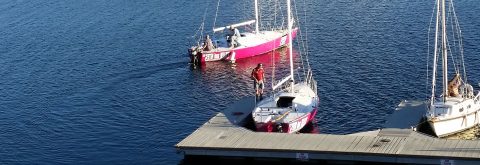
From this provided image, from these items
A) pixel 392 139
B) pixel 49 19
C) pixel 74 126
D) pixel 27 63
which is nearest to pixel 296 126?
pixel 392 139

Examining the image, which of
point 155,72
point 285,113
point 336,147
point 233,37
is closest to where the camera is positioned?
point 336,147

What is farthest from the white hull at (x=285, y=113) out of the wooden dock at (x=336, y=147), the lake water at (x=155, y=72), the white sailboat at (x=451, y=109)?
the white sailboat at (x=451, y=109)

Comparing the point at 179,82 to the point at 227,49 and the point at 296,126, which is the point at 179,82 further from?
the point at 296,126

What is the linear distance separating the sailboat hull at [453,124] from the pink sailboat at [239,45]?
29.4 metres

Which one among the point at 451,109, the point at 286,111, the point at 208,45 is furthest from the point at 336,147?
the point at 208,45

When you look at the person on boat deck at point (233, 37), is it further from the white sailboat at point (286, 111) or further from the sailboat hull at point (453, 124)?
the sailboat hull at point (453, 124)

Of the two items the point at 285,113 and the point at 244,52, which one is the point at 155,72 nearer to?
the point at 244,52

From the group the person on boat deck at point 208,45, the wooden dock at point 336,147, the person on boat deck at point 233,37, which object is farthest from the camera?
the person on boat deck at point 233,37

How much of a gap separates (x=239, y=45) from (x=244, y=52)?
925 millimetres

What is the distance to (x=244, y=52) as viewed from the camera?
88375 millimetres

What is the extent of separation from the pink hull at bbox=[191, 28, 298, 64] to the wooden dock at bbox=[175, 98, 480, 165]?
2894 cm

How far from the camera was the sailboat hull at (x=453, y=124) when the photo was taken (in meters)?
56.9

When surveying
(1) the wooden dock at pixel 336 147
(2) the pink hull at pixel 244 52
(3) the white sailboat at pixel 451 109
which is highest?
(2) the pink hull at pixel 244 52

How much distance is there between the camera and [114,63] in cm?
8788
